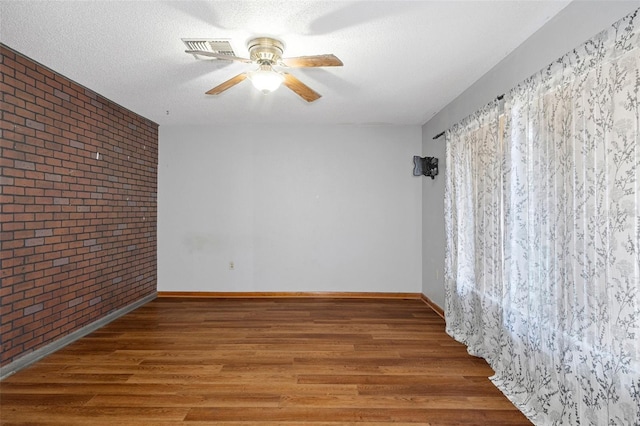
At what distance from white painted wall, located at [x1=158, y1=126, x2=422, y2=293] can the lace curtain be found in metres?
2.02

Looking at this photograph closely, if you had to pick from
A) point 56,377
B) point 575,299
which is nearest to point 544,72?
point 575,299

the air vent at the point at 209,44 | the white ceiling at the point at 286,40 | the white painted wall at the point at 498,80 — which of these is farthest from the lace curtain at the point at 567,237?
the air vent at the point at 209,44

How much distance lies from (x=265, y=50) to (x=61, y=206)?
234 cm

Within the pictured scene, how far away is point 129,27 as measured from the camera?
1991 mm

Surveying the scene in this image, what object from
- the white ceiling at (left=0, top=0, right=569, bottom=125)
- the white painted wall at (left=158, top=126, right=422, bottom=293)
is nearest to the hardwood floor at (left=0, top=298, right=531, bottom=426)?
the white painted wall at (left=158, top=126, right=422, bottom=293)

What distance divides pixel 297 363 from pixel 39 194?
256 centimetres

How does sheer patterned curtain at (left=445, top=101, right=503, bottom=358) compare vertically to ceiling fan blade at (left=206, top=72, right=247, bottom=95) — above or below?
below

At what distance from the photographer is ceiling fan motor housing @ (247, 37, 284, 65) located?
6.82 ft

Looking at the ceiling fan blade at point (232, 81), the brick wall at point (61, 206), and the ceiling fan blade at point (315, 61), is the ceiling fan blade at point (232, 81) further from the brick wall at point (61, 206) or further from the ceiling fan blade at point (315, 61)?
the brick wall at point (61, 206)

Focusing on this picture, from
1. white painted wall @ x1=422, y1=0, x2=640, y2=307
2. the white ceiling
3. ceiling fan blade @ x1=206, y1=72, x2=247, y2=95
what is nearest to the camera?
white painted wall @ x1=422, y1=0, x2=640, y2=307

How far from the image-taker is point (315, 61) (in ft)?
6.45

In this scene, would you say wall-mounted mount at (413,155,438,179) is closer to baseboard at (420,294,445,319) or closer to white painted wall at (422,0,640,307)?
white painted wall at (422,0,640,307)

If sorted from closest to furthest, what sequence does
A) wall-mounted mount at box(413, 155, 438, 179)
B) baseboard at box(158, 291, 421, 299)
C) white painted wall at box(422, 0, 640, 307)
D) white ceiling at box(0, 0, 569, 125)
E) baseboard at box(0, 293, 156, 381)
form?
white painted wall at box(422, 0, 640, 307)
white ceiling at box(0, 0, 569, 125)
baseboard at box(0, 293, 156, 381)
wall-mounted mount at box(413, 155, 438, 179)
baseboard at box(158, 291, 421, 299)

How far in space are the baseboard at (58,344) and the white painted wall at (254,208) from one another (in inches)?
35.4
